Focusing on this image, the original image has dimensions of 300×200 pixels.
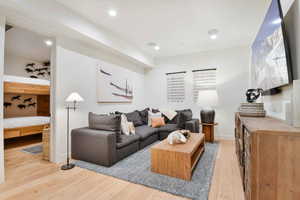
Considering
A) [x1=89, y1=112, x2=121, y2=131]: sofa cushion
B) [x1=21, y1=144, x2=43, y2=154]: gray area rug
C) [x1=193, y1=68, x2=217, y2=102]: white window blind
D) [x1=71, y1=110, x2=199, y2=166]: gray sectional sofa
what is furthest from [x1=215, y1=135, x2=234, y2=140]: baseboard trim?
[x1=21, y1=144, x2=43, y2=154]: gray area rug

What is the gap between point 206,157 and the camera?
107 inches

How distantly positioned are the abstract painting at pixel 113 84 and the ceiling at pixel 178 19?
84 cm

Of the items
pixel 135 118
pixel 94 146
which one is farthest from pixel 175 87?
pixel 94 146

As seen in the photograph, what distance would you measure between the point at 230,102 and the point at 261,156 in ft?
10.9

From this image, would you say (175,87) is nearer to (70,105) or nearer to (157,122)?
(157,122)

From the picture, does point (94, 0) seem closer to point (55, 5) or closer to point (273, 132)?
point (55, 5)

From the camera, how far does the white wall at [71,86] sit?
2.54 m

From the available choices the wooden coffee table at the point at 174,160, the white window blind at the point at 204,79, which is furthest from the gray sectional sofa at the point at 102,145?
the white window blind at the point at 204,79

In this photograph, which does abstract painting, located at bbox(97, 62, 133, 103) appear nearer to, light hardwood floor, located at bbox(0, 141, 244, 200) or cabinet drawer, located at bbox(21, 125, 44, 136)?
light hardwood floor, located at bbox(0, 141, 244, 200)

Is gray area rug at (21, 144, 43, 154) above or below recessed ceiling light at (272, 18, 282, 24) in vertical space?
below

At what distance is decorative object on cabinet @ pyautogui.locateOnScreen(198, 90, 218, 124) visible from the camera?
360 cm

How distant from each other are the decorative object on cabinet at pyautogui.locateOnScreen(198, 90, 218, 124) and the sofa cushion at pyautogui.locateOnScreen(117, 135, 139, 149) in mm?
1905

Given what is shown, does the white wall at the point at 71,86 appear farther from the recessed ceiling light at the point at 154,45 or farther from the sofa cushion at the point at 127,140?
the recessed ceiling light at the point at 154,45

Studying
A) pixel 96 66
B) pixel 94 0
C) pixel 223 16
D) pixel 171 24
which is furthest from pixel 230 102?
pixel 94 0
